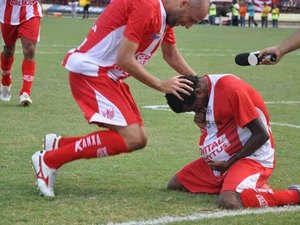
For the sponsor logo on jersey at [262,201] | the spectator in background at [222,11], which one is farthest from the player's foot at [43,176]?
the spectator in background at [222,11]

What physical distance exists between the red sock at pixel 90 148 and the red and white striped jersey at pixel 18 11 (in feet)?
19.2

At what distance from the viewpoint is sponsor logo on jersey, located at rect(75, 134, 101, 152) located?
22.6ft

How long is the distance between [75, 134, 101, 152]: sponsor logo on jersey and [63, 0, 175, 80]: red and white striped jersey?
1.65 feet

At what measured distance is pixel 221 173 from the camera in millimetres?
7094

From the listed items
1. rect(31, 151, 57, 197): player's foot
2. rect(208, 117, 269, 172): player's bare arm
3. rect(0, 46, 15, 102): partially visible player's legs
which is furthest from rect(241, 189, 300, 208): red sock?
rect(0, 46, 15, 102): partially visible player's legs

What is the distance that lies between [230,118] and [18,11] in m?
6.40

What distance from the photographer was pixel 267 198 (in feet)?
21.6

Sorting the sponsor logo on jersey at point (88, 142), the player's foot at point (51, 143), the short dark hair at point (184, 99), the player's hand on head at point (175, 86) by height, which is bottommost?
the player's foot at point (51, 143)

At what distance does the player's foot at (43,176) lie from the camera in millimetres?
6875

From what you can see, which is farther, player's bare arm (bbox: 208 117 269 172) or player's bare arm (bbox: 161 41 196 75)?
player's bare arm (bbox: 161 41 196 75)

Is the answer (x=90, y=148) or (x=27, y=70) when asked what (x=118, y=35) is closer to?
(x=90, y=148)

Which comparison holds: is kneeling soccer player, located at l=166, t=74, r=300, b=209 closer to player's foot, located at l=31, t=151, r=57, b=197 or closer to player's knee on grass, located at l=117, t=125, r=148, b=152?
player's knee on grass, located at l=117, t=125, r=148, b=152

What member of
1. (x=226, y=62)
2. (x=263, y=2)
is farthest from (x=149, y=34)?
(x=263, y=2)

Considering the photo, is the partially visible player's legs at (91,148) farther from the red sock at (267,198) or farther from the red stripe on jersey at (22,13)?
the red stripe on jersey at (22,13)
